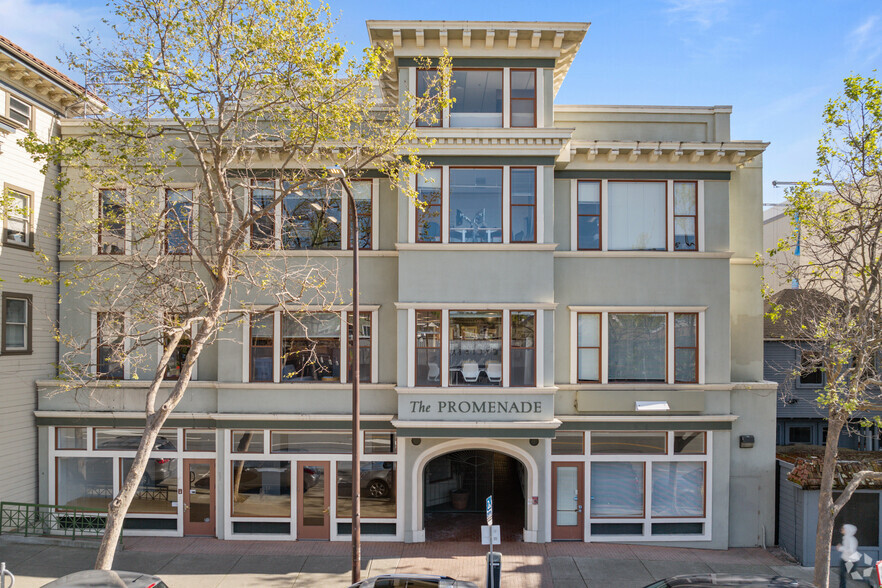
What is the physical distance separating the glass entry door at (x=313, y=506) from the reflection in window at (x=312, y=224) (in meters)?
5.96

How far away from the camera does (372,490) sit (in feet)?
51.6

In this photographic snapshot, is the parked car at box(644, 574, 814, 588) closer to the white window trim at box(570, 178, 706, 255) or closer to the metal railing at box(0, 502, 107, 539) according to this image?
the white window trim at box(570, 178, 706, 255)

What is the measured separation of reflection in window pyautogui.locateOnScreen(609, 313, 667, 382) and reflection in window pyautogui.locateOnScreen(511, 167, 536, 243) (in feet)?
11.2

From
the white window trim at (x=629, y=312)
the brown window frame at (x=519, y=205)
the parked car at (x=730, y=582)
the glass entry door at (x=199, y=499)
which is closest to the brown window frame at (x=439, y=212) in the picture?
the brown window frame at (x=519, y=205)

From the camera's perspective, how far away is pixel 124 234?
16.0 metres

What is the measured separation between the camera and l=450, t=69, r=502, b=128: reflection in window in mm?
15430

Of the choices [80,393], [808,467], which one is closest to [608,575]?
[808,467]

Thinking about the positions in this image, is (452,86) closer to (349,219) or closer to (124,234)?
(349,219)

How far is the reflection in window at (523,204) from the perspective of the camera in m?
15.4

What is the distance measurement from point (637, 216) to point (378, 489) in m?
10.4

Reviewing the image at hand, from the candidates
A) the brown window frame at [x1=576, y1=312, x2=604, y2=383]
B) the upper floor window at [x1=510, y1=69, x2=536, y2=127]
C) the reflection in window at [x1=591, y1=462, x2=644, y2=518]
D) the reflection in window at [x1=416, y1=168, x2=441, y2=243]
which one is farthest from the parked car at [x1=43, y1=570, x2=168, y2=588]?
the upper floor window at [x1=510, y1=69, x2=536, y2=127]

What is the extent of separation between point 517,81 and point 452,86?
174 cm

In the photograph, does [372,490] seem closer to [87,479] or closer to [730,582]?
[87,479]

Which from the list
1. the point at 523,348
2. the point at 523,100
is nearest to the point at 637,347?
the point at 523,348
